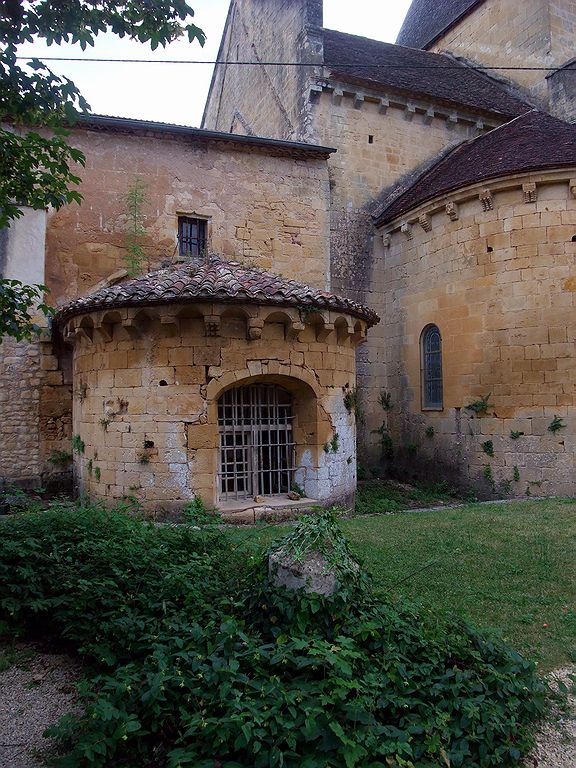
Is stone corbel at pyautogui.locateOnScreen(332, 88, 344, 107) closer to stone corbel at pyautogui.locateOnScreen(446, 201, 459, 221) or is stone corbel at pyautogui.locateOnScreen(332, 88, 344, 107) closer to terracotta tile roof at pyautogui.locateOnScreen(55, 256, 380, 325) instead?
stone corbel at pyautogui.locateOnScreen(446, 201, 459, 221)

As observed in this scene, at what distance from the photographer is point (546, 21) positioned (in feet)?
49.7

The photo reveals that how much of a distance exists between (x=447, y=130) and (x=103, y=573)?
14144 mm

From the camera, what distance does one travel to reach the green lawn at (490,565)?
4.62 meters

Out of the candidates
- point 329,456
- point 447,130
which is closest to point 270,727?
point 329,456

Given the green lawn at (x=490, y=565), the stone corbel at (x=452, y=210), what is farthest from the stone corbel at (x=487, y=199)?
the green lawn at (x=490, y=565)

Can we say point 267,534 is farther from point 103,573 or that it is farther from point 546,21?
point 546,21

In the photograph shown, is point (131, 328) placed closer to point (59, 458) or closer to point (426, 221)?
point (59, 458)

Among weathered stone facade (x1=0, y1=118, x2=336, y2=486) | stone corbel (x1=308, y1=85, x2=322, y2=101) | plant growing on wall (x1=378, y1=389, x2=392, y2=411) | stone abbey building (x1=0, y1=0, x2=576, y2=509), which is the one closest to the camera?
stone abbey building (x1=0, y1=0, x2=576, y2=509)

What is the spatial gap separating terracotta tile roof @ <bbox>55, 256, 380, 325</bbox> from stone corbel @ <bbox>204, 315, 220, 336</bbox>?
0.24m

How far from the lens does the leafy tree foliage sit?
465 centimetres

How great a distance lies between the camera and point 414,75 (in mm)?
15531

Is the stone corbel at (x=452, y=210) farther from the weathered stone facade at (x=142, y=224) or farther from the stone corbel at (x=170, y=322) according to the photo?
the stone corbel at (x=170, y=322)

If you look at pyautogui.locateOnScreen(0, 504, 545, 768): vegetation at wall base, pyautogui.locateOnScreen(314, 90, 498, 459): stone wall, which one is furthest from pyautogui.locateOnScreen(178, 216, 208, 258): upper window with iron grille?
pyautogui.locateOnScreen(0, 504, 545, 768): vegetation at wall base

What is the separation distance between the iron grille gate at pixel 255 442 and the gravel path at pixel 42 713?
15.6ft
